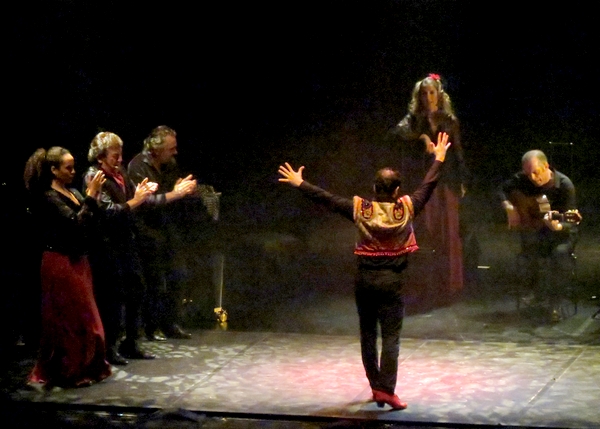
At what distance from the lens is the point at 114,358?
8.15 metres

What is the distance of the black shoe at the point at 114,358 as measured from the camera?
813 cm

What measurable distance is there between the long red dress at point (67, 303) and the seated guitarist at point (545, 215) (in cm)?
379

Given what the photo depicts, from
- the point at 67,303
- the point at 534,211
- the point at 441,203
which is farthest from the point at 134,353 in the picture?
the point at 534,211

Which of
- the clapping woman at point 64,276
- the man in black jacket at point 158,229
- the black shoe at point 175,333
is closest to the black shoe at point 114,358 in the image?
the clapping woman at point 64,276

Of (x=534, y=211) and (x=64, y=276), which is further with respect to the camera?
(x=534, y=211)

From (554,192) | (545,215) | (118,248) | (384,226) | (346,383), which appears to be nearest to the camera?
(384,226)

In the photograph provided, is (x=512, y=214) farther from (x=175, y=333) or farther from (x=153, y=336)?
Answer: (x=153, y=336)

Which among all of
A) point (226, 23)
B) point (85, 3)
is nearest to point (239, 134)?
point (226, 23)

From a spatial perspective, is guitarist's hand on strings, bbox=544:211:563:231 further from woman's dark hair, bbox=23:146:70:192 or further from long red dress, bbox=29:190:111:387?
woman's dark hair, bbox=23:146:70:192

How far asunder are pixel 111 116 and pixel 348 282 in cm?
310

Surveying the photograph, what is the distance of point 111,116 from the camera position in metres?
10.2

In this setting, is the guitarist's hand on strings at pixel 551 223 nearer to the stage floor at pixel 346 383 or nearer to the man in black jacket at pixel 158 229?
the stage floor at pixel 346 383

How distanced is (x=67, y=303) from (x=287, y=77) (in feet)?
15.3

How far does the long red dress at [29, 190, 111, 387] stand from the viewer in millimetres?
7223
